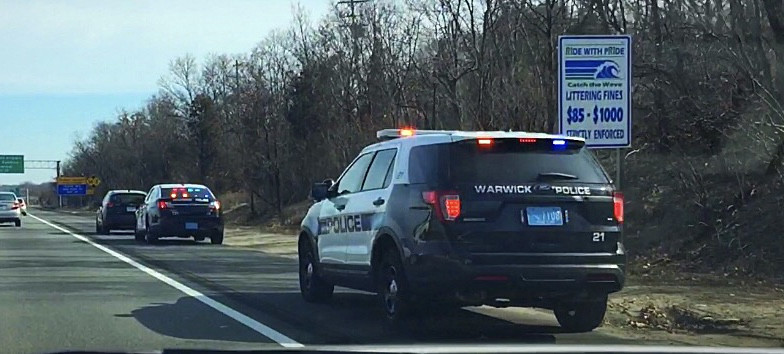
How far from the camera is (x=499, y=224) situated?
963cm

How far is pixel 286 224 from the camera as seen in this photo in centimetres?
4325

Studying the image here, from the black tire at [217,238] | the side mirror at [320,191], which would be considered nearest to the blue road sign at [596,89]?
the side mirror at [320,191]

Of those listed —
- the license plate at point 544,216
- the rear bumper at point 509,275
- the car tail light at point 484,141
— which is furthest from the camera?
the car tail light at point 484,141

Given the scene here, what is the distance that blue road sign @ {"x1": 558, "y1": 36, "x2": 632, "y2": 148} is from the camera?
1330 centimetres

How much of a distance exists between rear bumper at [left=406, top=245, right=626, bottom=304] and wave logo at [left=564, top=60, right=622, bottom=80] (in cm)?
395

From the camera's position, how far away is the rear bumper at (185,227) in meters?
27.2

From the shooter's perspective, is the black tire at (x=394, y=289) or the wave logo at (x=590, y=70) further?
the wave logo at (x=590, y=70)

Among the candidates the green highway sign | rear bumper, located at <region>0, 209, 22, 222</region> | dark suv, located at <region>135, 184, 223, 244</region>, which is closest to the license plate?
dark suv, located at <region>135, 184, 223, 244</region>

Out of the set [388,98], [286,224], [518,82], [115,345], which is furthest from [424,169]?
[286,224]

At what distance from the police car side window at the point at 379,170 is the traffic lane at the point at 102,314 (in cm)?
192

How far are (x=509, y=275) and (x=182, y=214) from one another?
1874 cm

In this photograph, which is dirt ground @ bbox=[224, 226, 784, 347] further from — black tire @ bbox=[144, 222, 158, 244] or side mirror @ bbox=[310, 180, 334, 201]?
black tire @ bbox=[144, 222, 158, 244]

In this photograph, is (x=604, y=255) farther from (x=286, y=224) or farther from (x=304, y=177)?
(x=304, y=177)

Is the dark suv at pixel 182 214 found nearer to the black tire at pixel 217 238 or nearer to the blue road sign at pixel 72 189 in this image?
the black tire at pixel 217 238
